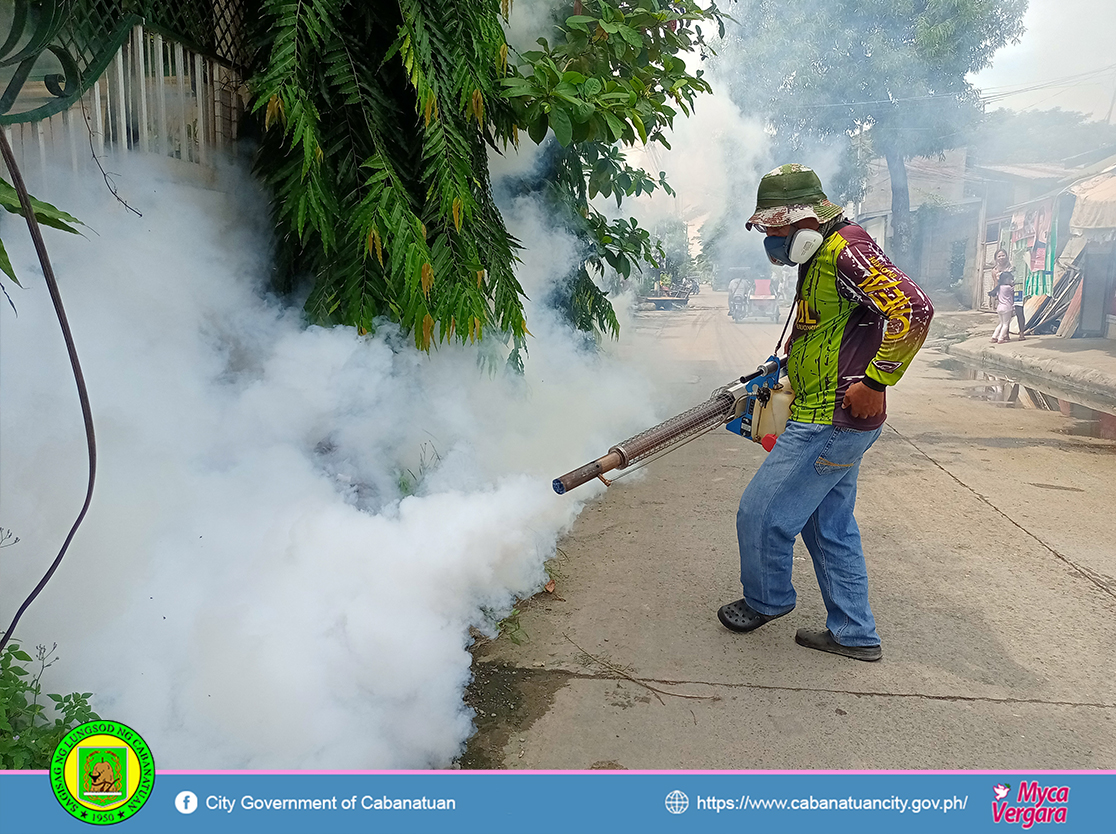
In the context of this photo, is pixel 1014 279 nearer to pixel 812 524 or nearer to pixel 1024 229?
pixel 1024 229

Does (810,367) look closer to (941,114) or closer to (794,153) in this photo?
(794,153)

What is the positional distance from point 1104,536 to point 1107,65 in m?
14.4

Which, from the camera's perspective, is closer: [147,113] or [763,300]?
[147,113]

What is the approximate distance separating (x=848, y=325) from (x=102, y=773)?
236cm

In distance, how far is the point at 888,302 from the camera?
2541mm

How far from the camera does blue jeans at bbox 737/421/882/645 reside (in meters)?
2.78

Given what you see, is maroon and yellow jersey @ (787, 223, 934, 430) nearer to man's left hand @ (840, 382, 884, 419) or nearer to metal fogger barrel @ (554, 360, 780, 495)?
man's left hand @ (840, 382, 884, 419)

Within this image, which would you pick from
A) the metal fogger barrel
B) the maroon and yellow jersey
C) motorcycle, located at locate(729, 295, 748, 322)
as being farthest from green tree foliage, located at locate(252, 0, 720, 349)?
motorcycle, located at locate(729, 295, 748, 322)

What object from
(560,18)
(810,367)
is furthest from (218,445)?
(560,18)

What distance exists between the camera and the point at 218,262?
3.26 m

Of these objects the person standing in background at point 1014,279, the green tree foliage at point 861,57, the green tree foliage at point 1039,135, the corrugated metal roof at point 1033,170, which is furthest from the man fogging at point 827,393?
the corrugated metal roof at point 1033,170
